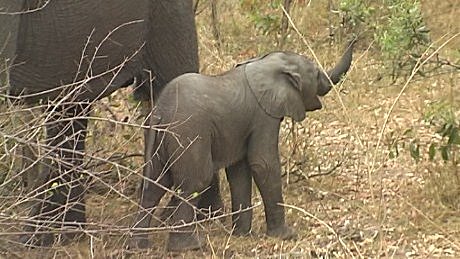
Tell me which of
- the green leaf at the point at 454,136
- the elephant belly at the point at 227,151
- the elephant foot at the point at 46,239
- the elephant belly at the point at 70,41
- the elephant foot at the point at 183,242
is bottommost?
the elephant foot at the point at 46,239

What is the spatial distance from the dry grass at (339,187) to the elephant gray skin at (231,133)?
112 mm

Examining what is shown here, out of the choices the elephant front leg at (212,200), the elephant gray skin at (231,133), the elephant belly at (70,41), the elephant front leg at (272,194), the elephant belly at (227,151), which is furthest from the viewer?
the elephant front leg at (212,200)

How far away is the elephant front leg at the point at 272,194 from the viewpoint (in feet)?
13.1

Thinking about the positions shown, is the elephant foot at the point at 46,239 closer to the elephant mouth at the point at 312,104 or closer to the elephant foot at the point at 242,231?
the elephant foot at the point at 242,231

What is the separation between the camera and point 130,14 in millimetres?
3840

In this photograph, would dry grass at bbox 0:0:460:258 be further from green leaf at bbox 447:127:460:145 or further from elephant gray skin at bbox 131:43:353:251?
green leaf at bbox 447:127:460:145

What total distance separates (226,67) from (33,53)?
2569 millimetres

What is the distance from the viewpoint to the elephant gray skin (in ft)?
12.4

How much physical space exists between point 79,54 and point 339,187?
1554 mm

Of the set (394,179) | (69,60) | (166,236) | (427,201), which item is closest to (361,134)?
(394,179)

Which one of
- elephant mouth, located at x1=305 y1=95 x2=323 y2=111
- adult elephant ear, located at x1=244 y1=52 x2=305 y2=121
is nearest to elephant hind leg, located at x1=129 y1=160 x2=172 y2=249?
adult elephant ear, located at x1=244 y1=52 x2=305 y2=121

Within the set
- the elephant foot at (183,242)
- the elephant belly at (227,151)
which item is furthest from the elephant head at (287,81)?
the elephant foot at (183,242)

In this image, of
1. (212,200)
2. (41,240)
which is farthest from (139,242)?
(212,200)

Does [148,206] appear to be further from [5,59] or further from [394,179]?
[394,179]
